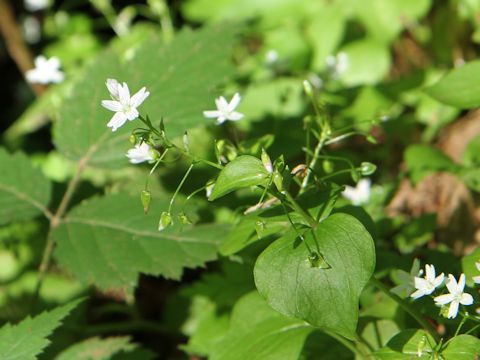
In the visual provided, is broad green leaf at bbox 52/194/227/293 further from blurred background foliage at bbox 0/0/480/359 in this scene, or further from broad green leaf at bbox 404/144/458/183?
broad green leaf at bbox 404/144/458/183

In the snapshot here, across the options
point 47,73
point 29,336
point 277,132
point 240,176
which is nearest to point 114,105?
point 240,176

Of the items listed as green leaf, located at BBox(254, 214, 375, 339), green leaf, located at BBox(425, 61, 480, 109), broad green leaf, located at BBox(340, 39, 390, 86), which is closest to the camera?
green leaf, located at BBox(254, 214, 375, 339)

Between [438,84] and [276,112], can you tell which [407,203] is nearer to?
[276,112]

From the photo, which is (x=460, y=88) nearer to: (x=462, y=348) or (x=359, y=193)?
(x=359, y=193)

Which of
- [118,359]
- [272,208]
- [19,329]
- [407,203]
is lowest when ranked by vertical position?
[407,203]

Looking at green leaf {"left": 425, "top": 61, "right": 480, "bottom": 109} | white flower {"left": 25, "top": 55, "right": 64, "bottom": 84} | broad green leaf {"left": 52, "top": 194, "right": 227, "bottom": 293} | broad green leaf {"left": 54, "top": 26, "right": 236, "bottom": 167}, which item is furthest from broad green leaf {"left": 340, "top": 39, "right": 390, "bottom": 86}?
broad green leaf {"left": 52, "top": 194, "right": 227, "bottom": 293}

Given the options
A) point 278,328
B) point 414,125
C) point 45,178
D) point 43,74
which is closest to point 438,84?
point 278,328

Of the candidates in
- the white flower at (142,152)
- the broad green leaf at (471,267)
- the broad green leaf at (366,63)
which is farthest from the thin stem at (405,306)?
the broad green leaf at (366,63)
